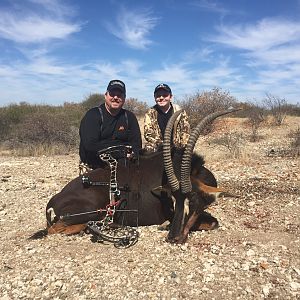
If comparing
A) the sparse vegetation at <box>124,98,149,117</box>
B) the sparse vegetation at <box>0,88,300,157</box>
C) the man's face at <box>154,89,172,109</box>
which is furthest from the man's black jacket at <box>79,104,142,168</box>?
the sparse vegetation at <box>124,98,149,117</box>

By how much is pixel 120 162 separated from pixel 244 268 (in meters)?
2.35

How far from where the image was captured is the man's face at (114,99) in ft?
19.4

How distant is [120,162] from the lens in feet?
Answer: 18.5

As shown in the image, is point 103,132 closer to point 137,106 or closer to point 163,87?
point 163,87

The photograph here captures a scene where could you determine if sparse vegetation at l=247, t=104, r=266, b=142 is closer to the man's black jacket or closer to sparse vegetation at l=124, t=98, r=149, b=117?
sparse vegetation at l=124, t=98, r=149, b=117

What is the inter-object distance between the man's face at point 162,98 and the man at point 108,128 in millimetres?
803

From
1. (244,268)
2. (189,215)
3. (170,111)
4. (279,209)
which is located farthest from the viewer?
(170,111)

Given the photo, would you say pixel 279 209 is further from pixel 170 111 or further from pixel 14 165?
pixel 14 165

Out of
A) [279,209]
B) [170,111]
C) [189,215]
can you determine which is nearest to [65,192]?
[189,215]

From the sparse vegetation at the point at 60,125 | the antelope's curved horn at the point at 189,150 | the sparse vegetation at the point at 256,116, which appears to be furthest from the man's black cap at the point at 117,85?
the sparse vegetation at the point at 256,116

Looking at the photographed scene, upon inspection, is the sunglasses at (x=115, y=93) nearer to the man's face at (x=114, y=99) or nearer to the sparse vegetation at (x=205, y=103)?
the man's face at (x=114, y=99)

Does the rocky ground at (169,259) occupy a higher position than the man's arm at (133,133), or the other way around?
the man's arm at (133,133)

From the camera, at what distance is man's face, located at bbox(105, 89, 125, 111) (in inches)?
232

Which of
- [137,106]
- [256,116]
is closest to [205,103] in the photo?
[256,116]
